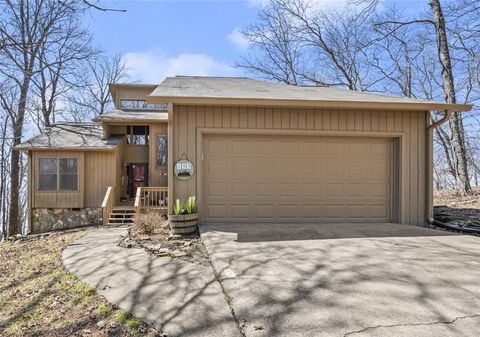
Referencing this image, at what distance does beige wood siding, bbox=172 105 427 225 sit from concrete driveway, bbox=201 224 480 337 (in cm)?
149

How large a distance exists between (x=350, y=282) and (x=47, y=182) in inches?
462

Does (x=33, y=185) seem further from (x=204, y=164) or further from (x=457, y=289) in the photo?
(x=457, y=289)

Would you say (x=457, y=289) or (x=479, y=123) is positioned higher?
(x=479, y=123)

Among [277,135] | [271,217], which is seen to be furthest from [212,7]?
[271,217]

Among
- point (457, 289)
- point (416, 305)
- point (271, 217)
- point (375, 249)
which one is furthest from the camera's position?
point (271, 217)

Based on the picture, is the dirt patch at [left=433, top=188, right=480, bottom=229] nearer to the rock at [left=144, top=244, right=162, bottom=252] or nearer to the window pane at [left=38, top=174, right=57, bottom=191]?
the rock at [left=144, top=244, right=162, bottom=252]

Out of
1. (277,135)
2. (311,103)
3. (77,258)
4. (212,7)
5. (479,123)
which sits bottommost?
(77,258)

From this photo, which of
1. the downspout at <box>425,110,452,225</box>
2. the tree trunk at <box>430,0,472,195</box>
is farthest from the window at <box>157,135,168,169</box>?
the tree trunk at <box>430,0,472,195</box>

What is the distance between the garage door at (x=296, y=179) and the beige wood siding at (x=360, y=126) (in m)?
0.24

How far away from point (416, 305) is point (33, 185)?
41.5 ft

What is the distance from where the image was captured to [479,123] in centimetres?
1702

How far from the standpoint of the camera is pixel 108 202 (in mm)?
10352

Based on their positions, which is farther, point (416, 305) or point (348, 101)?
point (348, 101)

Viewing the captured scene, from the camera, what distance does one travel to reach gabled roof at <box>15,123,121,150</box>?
37.5 feet
